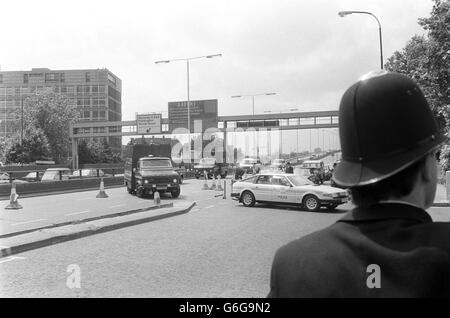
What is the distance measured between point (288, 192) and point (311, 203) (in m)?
1.03

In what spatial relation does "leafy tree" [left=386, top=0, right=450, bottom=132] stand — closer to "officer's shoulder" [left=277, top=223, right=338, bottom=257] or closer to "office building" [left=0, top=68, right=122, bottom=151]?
"officer's shoulder" [left=277, top=223, right=338, bottom=257]

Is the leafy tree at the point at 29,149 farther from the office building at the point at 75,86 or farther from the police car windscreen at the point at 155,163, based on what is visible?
the office building at the point at 75,86

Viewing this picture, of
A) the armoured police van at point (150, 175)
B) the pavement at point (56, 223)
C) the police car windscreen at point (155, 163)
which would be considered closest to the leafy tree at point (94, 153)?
the armoured police van at point (150, 175)

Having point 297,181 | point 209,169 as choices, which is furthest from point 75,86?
point 297,181

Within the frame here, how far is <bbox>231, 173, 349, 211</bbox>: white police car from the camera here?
15.6 m

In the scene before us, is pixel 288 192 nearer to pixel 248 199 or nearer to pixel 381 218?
pixel 248 199

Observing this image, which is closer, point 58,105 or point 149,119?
point 149,119

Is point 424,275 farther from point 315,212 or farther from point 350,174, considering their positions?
point 315,212

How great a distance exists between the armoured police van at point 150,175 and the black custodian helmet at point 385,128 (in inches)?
823

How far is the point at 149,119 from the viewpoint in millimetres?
52750

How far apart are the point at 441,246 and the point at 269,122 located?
60.1 m

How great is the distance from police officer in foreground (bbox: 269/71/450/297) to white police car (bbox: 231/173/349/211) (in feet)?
47.3

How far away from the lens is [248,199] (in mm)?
17641
